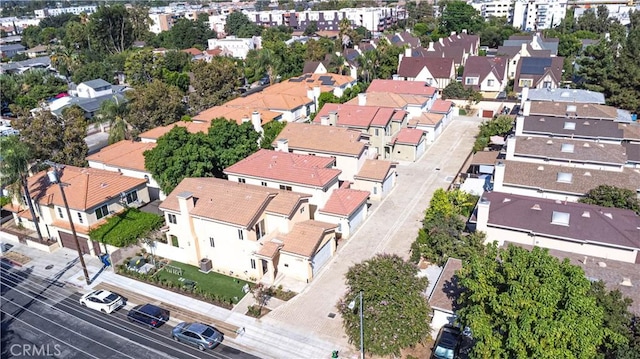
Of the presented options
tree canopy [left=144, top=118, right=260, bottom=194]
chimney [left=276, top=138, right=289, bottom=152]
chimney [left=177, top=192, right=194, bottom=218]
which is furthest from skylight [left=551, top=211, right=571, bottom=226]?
tree canopy [left=144, top=118, right=260, bottom=194]

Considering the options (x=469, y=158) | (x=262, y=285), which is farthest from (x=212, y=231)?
(x=469, y=158)

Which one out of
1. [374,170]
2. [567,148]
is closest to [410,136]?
[374,170]

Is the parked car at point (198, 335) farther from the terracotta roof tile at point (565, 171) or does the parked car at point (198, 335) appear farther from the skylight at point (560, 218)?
the terracotta roof tile at point (565, 171)

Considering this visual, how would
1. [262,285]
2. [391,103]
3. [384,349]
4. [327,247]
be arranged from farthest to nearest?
[391,103] < [327,247] < [262,285] < [384,349]

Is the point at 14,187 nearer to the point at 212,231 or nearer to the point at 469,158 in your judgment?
the point at 212,231

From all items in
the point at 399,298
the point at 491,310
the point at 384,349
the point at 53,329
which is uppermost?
the point at 491,310

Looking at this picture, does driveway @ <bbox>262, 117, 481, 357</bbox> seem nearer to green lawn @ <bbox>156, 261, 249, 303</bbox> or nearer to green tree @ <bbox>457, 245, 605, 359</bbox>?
green lawn @ <bbox>156, 261, 249, 303</bbox>

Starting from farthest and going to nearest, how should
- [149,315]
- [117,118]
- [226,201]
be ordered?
[117,118] → [226,201] → [149,315]

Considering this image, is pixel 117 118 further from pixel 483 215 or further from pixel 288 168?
pixel 483 215
